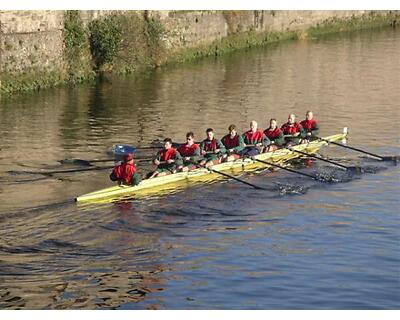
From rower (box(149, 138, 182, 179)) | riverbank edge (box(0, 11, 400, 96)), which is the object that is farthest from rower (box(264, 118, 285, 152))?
riverbank edge (box(0, 11, 400, 96))

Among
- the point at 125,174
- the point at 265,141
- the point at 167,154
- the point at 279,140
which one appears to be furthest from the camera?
the point at 279,140

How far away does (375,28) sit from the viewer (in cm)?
7206

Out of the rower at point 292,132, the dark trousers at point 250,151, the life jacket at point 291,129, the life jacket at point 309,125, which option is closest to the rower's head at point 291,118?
the rower at point 292,132

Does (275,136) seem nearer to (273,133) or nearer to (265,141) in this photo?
(273,133)

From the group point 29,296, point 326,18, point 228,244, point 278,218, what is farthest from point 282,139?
point 326,18

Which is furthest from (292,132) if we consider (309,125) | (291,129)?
(309,125)

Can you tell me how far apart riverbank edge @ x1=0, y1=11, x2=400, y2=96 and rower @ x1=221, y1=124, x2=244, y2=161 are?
14466mm

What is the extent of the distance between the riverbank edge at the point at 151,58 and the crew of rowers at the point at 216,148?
14.5 meters

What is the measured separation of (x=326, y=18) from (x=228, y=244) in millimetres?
48857

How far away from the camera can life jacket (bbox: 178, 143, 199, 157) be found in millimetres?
26859

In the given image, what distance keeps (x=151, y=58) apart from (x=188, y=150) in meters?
22.5

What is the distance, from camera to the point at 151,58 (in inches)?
1916

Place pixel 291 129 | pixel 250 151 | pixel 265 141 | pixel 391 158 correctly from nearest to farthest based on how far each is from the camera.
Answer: pixel 250 151
pixel 265 141
pixel 391 158
pixel 291 129

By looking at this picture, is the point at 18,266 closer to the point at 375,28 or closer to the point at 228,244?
the point at 228,244
